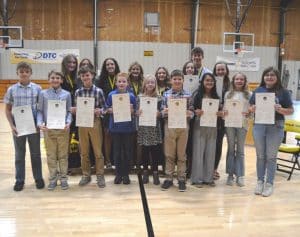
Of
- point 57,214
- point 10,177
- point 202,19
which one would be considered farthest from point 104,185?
point 202,19

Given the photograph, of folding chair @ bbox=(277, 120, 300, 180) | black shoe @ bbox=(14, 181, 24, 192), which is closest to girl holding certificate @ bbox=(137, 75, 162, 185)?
black shoe @ bbox=(14, 181, 24, 192)

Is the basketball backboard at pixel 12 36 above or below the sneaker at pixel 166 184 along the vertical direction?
above

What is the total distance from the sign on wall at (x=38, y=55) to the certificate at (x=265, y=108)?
986 centimetres

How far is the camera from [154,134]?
404 cm

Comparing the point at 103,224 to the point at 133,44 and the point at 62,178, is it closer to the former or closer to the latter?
the point at 62,178

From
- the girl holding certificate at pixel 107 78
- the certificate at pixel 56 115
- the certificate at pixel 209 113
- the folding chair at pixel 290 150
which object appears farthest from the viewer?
the folding chair at pixel 290 150

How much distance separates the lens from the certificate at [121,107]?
12.6 ft

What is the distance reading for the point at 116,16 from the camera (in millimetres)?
12711

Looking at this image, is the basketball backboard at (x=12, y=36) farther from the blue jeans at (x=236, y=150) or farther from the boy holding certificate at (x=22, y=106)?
the blue jeans at (x=236, y=150)

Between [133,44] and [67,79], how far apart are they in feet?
29.5

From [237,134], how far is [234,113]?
289mm

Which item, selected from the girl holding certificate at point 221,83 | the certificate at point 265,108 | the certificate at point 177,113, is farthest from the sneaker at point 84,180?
the certificate at point 265,108

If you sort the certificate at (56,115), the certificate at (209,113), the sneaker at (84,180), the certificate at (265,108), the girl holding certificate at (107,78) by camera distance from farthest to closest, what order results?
the girl holding certificate at (107,78)
the sneaker at (84,180)
the certificate at (209,113)
the certificate at (56,115)
the certificate at (265,108)

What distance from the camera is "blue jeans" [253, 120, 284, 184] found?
3.66 m
